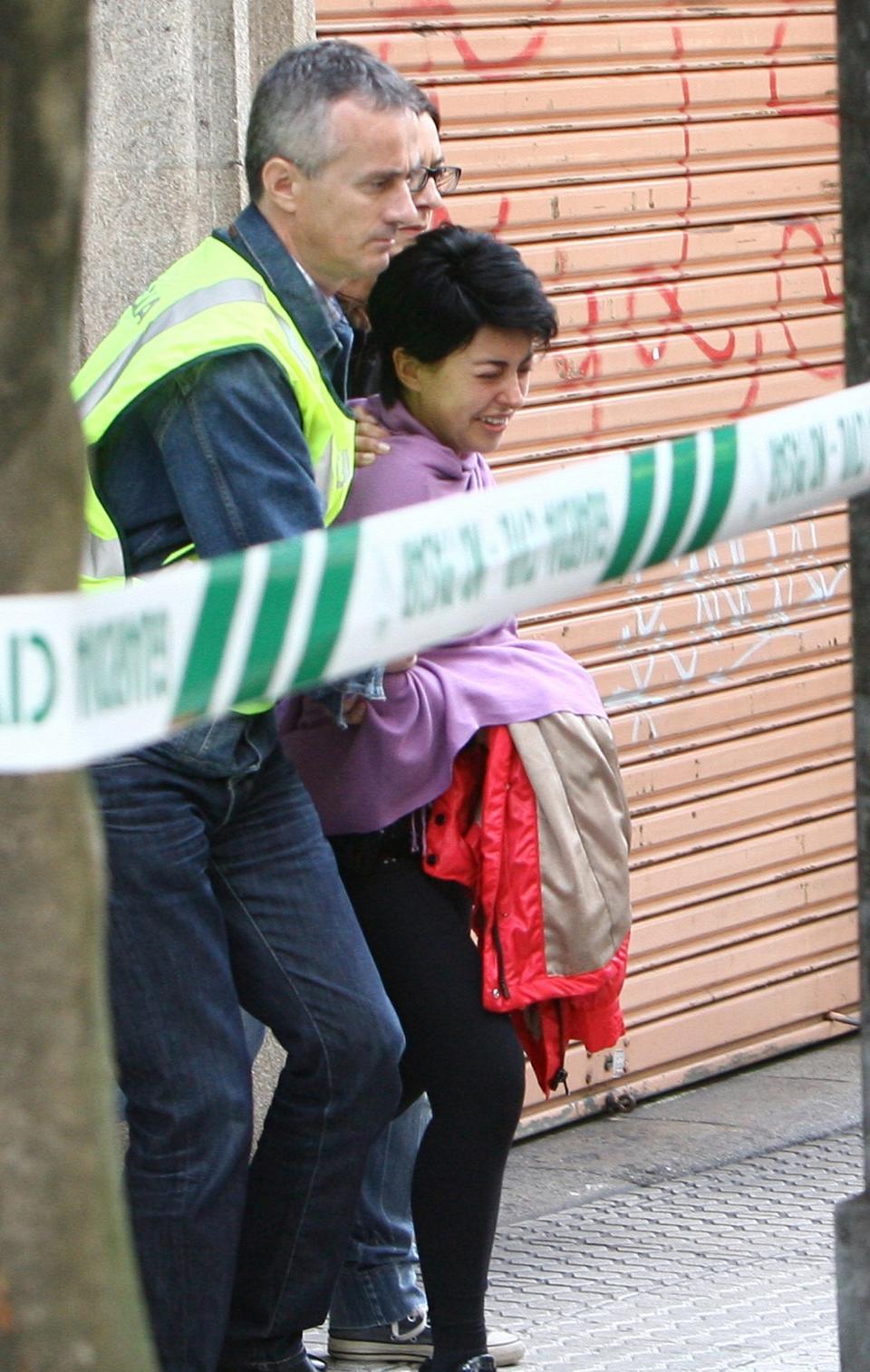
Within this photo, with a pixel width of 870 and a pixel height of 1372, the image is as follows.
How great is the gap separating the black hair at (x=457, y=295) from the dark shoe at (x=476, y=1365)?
1.58 meters

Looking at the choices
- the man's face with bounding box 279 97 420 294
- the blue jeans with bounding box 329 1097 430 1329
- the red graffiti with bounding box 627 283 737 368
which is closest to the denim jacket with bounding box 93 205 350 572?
the man's face with bounding box 279 97 420 294

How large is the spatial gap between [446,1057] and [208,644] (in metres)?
1.83

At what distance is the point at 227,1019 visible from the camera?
365cm

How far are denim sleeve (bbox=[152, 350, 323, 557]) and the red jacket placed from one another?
670 mm

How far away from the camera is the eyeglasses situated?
13.7ft

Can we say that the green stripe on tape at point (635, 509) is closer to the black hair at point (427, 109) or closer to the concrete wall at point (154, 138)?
the black hair at point (427, 109)

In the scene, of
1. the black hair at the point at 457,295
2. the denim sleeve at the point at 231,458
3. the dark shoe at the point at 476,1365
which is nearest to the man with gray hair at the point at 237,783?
the denim sleeve at the point at 231,458

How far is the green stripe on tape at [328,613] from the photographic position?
2371 millimetres

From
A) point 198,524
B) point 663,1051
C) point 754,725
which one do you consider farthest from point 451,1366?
point 754,725

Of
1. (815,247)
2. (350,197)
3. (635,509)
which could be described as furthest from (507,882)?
(815,247)

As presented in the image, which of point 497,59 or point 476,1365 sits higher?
point 497,59

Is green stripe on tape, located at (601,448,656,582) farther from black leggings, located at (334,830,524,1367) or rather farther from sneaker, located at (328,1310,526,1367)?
sneaker, located at (328,1310,526,1367)

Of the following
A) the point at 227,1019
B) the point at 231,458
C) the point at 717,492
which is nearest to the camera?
the point at 717,492

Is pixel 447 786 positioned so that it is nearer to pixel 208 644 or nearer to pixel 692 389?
pixel 208 644
